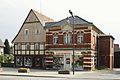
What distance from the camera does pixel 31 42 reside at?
5162cm

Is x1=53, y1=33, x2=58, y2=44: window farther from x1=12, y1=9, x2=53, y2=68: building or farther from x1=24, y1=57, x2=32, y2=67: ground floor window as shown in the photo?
x1=24, y1=57, x2=32, y2=67: ground floor window

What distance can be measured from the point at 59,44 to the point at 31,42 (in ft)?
23.8

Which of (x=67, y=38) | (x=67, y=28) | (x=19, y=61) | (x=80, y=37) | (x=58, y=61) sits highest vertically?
(x=67, y=28)

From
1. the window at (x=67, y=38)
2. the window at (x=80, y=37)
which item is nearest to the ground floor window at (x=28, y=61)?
the window at (x=67, y=38)

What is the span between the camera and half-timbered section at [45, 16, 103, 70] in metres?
44.3

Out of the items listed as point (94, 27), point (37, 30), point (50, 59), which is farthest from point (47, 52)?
point (94, 27)

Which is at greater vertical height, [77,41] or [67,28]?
[67,28]

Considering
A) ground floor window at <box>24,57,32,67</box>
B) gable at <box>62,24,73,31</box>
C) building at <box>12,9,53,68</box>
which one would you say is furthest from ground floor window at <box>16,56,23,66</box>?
gable at <box>62,24,73,31</box>

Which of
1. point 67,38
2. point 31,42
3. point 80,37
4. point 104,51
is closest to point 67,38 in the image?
point 67,38

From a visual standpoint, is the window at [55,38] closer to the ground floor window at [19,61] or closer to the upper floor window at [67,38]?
the upper floor window at [67,38]

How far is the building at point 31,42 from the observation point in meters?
Result: 50.8

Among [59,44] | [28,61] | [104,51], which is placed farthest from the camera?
[28,61]

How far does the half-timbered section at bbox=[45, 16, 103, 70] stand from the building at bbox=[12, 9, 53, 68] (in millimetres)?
3051

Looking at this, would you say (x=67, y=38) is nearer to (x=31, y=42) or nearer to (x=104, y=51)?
(x=104, y=51)
